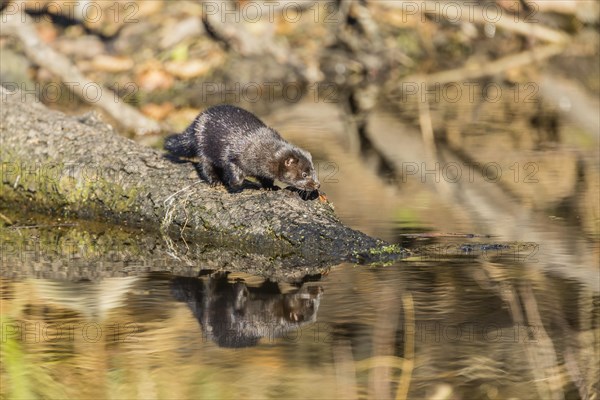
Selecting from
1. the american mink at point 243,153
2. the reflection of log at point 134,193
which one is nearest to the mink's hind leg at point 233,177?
the american mink at point 243,153

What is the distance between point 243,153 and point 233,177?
8.4 inches

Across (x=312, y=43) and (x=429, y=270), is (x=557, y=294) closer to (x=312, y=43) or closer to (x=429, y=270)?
(x=429, y=270)

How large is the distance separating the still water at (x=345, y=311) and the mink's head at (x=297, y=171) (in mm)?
628

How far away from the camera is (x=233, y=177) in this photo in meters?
8.14

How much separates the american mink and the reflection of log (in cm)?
18

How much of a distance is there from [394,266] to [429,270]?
9.4 inches

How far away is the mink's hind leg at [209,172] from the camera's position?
27.0 ft

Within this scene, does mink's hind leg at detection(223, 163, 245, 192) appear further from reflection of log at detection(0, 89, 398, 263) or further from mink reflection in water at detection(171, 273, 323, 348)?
mink reflection in water at detection(171, 273, 323, 348)

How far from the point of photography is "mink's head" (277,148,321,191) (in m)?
8.04

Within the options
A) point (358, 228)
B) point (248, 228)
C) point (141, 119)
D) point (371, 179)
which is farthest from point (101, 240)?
point (141, 119)

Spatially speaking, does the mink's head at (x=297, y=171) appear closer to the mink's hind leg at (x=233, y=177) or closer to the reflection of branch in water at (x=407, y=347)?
the mink's hind leg at (x=233, y=177)

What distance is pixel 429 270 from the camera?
279 inches

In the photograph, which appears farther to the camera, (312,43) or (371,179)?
(312,43)

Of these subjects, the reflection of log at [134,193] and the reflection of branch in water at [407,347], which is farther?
the reflection of log at [134,193]
